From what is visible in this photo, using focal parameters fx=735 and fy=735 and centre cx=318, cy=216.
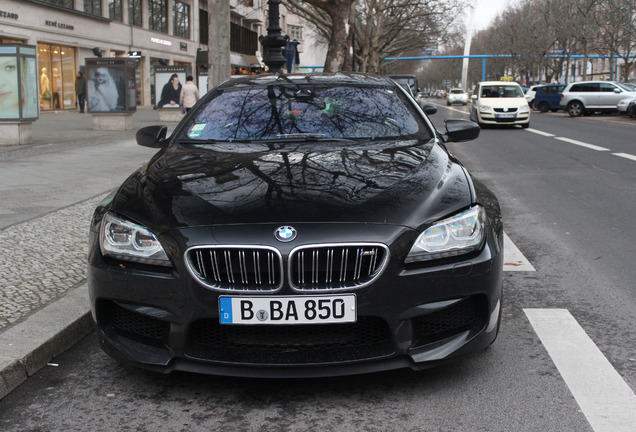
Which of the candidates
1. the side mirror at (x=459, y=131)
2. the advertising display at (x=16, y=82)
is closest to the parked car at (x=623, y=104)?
the advertising display at (x=16, y=82)

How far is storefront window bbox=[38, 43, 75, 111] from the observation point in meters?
31.9

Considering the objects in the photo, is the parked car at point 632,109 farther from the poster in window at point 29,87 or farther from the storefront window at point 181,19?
the storefront window at point 181,19

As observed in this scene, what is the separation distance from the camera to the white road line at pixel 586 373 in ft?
9.48

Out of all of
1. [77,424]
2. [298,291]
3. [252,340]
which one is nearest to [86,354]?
[77,424]

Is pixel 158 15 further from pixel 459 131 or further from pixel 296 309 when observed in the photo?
pixel 296 309

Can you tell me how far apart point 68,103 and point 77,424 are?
34.0 m

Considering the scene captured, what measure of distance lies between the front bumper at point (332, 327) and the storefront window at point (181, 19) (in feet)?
157

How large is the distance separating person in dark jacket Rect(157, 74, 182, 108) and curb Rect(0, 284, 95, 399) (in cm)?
2272

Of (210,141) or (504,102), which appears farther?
(504,102)

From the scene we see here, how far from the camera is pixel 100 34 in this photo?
121ft

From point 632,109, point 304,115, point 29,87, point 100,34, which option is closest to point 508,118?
point 632,109

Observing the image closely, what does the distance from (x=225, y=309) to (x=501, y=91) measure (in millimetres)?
24746

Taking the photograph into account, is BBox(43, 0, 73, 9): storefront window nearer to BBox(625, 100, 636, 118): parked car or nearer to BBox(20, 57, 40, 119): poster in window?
BBox(20, 57, 40, 119): poster in window

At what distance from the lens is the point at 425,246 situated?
9.95 ft
